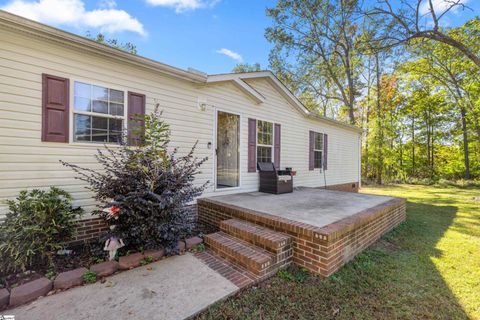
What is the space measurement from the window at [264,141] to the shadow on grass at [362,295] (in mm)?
3546

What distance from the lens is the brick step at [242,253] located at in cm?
265

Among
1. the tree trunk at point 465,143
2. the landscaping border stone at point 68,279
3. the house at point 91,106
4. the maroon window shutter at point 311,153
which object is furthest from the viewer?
the tree trunk at point 465,143

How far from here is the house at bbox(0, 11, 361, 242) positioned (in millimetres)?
2967

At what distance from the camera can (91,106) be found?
355cm

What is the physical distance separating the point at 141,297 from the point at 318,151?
24.8 feet

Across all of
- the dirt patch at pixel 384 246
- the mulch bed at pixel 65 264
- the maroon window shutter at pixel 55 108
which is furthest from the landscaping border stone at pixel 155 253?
the dirt patch at pixel 384 246

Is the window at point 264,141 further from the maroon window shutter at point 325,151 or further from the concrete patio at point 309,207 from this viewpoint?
the maroon window shutter at point 325,151

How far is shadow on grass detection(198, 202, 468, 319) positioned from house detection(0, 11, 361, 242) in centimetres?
290

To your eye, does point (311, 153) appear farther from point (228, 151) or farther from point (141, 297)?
point (141, 297)

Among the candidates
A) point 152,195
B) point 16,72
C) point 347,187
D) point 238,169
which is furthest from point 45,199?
point 347,187

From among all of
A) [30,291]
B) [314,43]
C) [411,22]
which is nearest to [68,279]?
[30,291]

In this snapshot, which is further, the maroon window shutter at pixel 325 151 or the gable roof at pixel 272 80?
the maroon window shutter at pixel 325 151

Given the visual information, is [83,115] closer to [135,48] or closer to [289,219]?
[289,219]

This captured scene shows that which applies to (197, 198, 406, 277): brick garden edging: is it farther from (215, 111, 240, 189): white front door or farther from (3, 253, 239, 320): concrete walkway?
(215, 111, 240, 189): white front door
